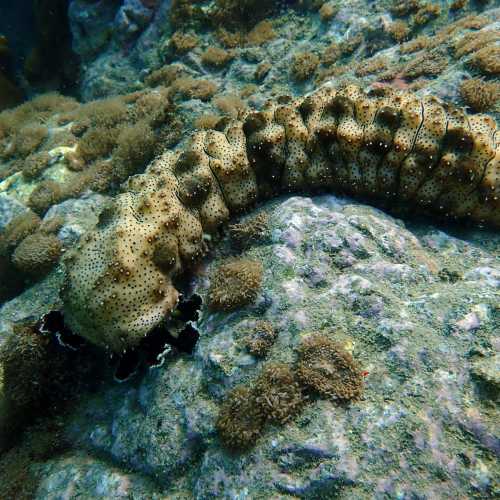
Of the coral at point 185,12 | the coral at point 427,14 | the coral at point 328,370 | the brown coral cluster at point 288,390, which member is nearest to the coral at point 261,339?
the brown coral cluster at point 288,390

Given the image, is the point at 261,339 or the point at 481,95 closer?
the point at 261,339

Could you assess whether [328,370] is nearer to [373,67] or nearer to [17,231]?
[17,231]

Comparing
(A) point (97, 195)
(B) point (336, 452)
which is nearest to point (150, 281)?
(B) point (336, 452)

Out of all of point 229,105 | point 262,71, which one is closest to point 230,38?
point 262,71

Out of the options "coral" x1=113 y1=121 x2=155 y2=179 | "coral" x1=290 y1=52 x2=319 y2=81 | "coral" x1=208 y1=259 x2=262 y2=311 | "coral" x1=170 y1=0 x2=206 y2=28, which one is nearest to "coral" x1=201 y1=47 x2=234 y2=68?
"coral" x1=170 y1=0 x2=206 y2=28

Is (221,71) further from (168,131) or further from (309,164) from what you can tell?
(309,164)

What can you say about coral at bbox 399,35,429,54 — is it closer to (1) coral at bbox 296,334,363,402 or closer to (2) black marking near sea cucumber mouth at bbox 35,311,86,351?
(1) coral at bbox 296,334,363,402

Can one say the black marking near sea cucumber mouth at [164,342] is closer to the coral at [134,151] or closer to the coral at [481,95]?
the coral at [134,151]
